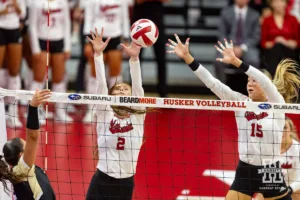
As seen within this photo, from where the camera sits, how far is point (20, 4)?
11.2 metres

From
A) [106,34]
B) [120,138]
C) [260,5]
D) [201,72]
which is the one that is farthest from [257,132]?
[260,5]

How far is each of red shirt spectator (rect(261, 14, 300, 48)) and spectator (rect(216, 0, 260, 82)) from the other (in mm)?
159

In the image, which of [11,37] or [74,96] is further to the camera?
[11,37]

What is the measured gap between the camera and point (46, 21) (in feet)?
37.6

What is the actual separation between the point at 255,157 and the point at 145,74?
7.38 metres

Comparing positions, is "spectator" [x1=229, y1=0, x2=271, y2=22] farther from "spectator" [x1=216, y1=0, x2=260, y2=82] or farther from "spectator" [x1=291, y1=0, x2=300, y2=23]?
"spectator" [x1=216, y1=0, x2=260, y2=82]

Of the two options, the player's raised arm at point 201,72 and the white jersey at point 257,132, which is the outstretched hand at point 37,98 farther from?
the white jersey at point 257,132

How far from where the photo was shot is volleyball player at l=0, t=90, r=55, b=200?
6.04 meters

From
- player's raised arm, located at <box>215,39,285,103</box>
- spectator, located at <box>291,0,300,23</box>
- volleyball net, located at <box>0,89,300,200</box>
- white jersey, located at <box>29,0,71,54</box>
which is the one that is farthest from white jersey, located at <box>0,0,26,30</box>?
player's raised arm, located at <box>215,39,285,103</box>

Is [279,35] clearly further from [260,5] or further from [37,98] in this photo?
[37,98]

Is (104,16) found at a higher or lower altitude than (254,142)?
higher

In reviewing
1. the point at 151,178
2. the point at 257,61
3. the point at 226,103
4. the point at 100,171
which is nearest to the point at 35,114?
the point at 100,171

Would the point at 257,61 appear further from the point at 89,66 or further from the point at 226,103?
the point at 226,103

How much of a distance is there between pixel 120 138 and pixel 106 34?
194 inches
